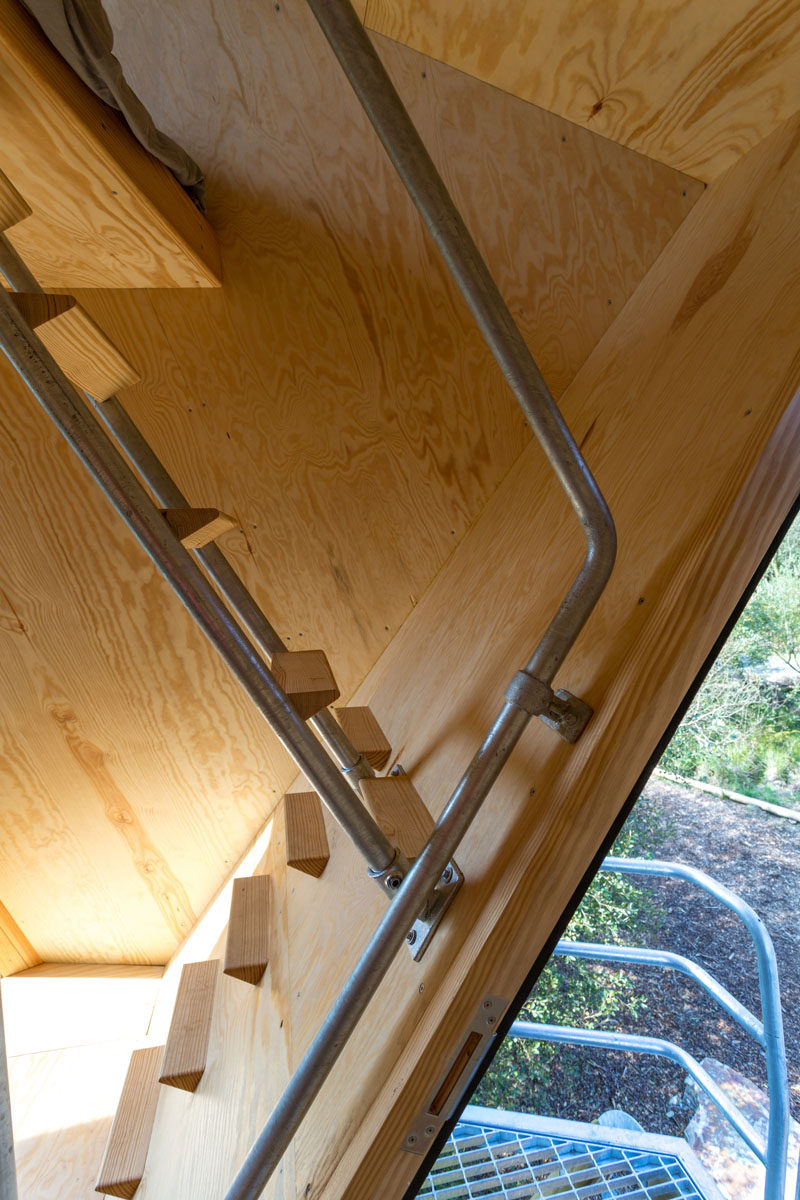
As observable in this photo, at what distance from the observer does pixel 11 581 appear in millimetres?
1905

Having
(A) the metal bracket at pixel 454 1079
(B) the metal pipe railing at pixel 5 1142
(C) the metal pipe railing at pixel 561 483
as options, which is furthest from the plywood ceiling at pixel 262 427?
(B) the metal pipe railing at pixel 5 1142

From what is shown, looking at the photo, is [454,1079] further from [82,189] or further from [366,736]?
[82,189]

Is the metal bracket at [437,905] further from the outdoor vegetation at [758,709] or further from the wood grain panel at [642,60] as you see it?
the outdoor vegetation at [758,709]

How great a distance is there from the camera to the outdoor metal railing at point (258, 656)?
0.69 m

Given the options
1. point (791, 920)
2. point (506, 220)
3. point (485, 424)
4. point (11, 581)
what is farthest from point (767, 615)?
point (11, 581)

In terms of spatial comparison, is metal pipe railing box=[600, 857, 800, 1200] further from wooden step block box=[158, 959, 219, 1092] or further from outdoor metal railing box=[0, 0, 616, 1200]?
wooden step block box=[158, 959, 219, 1092]

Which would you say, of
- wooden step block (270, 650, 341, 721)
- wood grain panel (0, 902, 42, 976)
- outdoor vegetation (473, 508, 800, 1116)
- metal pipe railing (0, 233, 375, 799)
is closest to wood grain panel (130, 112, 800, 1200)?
metal pipe railing (0, 233, 375, 799)

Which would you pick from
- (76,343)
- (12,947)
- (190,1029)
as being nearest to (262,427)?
(76,343)

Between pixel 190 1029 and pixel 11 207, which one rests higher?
pixel 11 207

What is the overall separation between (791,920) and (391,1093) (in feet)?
10.0

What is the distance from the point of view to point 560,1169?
1772 mm

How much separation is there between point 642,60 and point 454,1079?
56.9 inches

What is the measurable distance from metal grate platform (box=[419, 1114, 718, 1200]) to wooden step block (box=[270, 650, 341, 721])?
1.43 metres

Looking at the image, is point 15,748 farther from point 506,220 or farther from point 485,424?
point 506,220
